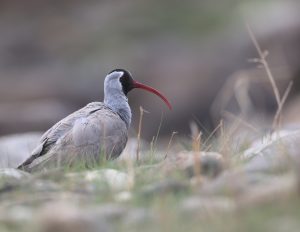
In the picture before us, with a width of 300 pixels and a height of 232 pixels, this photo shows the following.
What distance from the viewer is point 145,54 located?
33.8 meters

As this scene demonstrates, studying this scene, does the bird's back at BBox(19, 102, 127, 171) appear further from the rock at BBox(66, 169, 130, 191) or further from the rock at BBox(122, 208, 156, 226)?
the rock at BBox(122, 208, 156, 226)

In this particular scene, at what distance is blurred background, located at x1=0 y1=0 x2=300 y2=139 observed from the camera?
97.1ft

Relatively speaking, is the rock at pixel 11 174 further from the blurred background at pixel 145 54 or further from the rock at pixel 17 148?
the blurred background at pixel 145 54

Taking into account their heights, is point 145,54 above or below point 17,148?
below

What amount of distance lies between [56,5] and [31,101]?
9.82 m

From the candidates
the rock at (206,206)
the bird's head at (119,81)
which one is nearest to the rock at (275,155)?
the rock at (206,206)

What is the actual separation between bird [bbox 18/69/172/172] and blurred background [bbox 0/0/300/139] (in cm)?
1444

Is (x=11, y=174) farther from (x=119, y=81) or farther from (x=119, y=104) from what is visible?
(x=119, y=81)

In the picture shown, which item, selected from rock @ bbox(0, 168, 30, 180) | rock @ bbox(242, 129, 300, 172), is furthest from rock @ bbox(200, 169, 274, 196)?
rock @ bbox(0, 168, 30, 180)

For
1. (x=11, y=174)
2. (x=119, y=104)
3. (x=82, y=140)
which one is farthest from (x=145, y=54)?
(x=11, y=174)

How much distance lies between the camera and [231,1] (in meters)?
35.7

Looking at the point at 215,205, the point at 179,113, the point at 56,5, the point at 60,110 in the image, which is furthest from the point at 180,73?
the point at 215,205

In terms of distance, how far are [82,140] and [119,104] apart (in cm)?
139

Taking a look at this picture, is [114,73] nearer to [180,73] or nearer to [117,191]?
[117,191]
